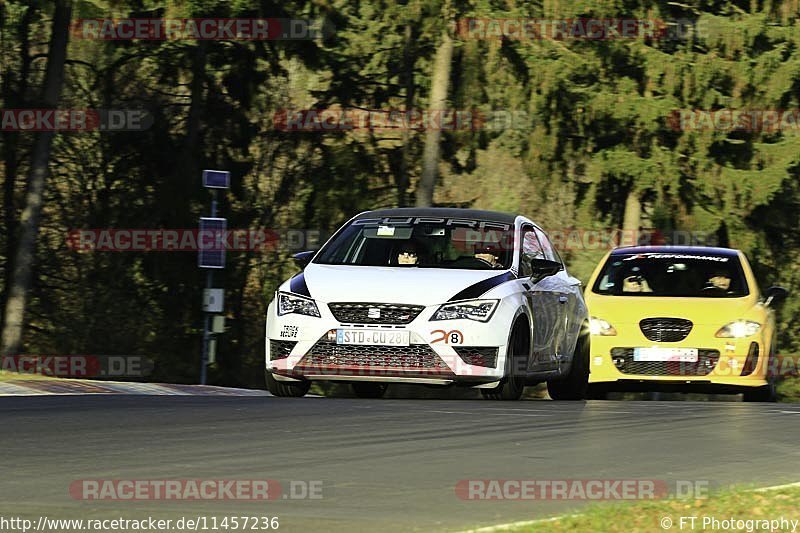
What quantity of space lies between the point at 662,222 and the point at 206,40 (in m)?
11.3

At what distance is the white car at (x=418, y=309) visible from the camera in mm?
14117

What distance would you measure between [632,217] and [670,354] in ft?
76.0

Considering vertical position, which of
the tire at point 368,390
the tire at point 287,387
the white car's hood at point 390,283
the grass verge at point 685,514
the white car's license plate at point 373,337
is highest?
the white car's hood at point 390,283

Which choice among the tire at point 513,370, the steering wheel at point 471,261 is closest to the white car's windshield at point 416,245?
the steering wheel at point 471,261

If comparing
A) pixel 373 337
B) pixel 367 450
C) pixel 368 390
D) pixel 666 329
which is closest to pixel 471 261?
pixel 373 337

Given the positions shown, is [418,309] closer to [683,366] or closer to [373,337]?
[373,337]

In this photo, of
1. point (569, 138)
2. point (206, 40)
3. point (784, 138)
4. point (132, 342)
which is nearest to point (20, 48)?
point (206, 40)

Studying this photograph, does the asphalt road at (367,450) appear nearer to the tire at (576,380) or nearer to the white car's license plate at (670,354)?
the tire at (576,380)

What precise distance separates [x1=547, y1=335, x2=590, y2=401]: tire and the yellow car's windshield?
137 cm

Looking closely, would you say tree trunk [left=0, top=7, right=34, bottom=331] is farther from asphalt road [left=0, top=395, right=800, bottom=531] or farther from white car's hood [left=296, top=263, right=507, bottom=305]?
asphalt road [left=0, top=395, right=800, bottom=531]

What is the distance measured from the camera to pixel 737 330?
17.5m

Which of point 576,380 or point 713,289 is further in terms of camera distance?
point 713,289

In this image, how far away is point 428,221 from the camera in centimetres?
1582

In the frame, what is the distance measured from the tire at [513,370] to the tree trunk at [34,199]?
61.3 feet
